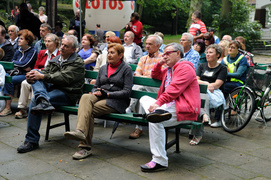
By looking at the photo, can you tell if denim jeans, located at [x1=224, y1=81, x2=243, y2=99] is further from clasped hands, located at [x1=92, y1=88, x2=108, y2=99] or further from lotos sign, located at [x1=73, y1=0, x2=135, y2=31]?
lotos sign, located at [x1=73, y1=0, x2=135, y2=31]

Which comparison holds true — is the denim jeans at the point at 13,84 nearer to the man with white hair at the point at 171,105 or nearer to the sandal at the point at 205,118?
the man with white hair at the point at 171,105

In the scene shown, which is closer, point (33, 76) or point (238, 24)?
point (33, 76)

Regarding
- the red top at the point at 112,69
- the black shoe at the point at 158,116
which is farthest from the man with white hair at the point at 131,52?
the black shoe at the point at 158,116

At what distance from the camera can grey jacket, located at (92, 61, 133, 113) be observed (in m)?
5.95

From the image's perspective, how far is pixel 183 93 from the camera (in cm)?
538

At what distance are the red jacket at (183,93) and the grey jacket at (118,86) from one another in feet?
2.71

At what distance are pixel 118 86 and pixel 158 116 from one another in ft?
4.31

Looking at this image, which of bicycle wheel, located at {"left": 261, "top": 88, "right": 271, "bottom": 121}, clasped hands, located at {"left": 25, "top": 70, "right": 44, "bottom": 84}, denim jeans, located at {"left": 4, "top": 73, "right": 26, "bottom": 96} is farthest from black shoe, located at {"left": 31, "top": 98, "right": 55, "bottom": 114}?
bicycle wheel, located at {"left": 261, "top": 88, "right": 271, "bottom": 121}

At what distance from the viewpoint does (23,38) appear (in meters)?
8.43

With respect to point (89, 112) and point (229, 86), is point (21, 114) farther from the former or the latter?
point (229, 86)

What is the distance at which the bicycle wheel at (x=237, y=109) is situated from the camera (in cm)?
731

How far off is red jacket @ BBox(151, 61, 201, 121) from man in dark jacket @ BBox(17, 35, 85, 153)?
5.48ft

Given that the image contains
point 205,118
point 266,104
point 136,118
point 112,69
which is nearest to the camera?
point 136,118

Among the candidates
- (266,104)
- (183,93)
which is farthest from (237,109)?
(183,93)
